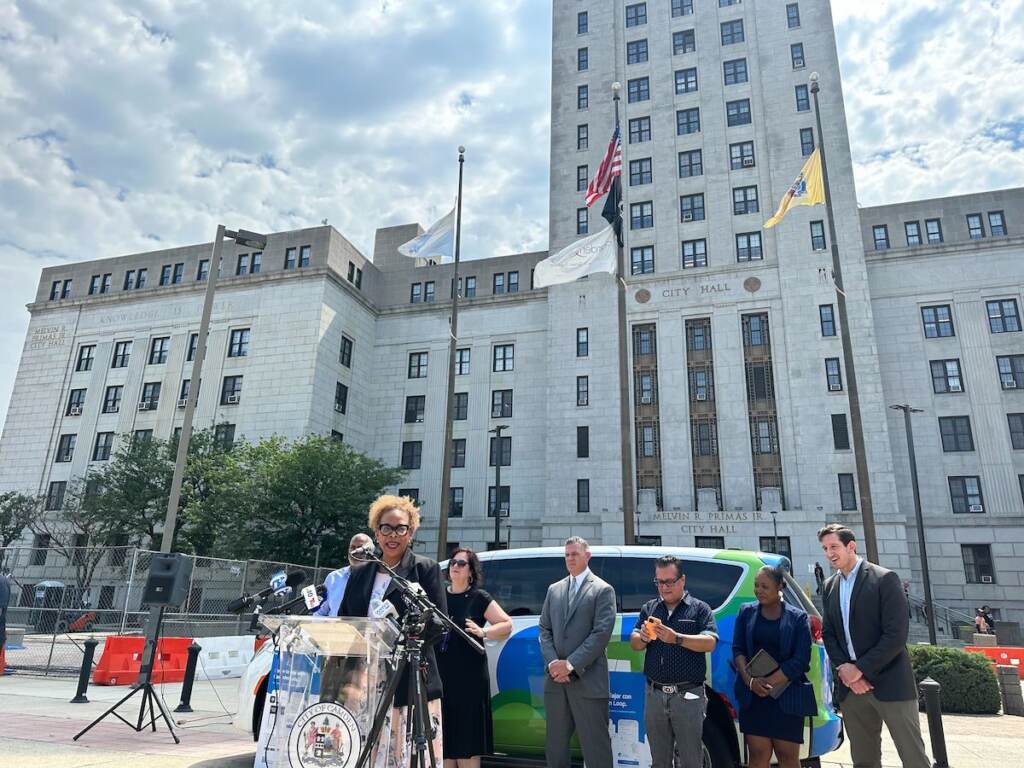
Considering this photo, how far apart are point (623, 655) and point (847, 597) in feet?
6.42

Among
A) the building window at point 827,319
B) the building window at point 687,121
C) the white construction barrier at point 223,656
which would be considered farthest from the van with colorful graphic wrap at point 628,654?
the building window at point 687,121

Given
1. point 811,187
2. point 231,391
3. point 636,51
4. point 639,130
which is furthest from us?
point 636,51

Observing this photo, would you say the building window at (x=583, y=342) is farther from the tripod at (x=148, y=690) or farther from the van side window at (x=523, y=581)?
the van side window at (x=523, y=581)

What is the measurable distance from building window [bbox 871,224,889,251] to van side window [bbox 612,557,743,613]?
132ft

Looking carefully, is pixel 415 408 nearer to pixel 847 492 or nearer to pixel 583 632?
pixel 847 492

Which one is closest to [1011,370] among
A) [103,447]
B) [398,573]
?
[398,573]

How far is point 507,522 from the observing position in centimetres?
4022

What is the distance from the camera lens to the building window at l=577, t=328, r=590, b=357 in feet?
131

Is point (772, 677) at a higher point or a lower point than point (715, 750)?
higher

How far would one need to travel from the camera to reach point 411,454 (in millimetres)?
44312

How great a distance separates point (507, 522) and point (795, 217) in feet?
80.5

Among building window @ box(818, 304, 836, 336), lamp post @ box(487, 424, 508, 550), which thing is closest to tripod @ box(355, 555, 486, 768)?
lamp post @ box(487, 424, 508, 550)

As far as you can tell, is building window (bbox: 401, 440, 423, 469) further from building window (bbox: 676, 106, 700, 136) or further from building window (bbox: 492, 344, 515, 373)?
building window (bbox: 676, 106, 700, 136)

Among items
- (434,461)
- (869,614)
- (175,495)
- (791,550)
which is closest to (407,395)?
(434,461)
